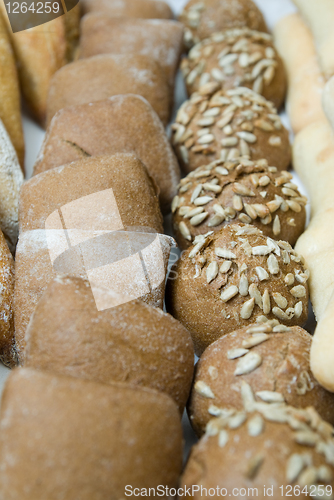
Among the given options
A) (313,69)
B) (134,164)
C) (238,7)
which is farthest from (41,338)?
(238,7)

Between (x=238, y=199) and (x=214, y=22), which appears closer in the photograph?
(x=238, y=199)

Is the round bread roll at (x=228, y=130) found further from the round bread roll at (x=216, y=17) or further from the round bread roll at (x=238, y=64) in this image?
the round bread roll at (x=216, y=17)

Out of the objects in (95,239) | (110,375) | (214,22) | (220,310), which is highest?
(214,22)

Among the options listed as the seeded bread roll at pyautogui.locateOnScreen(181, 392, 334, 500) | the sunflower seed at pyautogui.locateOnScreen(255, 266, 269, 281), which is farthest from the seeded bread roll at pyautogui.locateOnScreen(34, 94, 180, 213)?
the seeded bread roll at pyautogui.locateOnScreen(181, 392, 334, 500)

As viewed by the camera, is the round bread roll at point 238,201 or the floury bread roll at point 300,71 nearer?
the round bread roll at point 238,201

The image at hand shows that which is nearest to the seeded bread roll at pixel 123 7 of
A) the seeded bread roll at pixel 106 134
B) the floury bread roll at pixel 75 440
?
the seeded bread roll at pixel 106 134

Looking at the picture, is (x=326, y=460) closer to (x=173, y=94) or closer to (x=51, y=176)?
(x=51, y=176)

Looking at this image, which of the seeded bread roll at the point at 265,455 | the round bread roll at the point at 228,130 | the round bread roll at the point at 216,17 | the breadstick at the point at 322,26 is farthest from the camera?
the round bread roll at the point at 216,17
